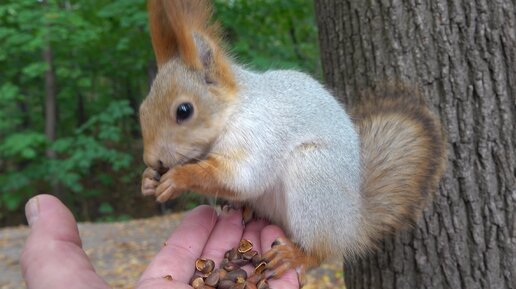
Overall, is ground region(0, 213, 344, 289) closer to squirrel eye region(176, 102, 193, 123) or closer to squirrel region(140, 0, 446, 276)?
squirrel region(140, 0, 446, 276)

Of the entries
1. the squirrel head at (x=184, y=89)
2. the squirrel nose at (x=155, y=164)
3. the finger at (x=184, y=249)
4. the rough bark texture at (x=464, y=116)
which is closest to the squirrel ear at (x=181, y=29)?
the squirrel head at (x=184, y=89)

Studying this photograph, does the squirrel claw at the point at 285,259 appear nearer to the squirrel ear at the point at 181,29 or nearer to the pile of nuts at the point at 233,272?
the pile of nuts at the point at 233,272

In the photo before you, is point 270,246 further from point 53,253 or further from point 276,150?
point 53,253

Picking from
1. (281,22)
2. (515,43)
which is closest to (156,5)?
(515,43)

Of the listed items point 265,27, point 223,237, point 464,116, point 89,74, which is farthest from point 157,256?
point 89,74

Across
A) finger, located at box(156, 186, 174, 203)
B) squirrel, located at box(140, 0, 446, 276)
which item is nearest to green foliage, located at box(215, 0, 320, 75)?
squirrel, located at box(140, 0, 446, 276)

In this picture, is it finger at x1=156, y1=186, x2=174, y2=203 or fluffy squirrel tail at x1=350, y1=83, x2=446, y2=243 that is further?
fluffy squirrel tail at x1=350, y1=83, x2=446, y2=243
